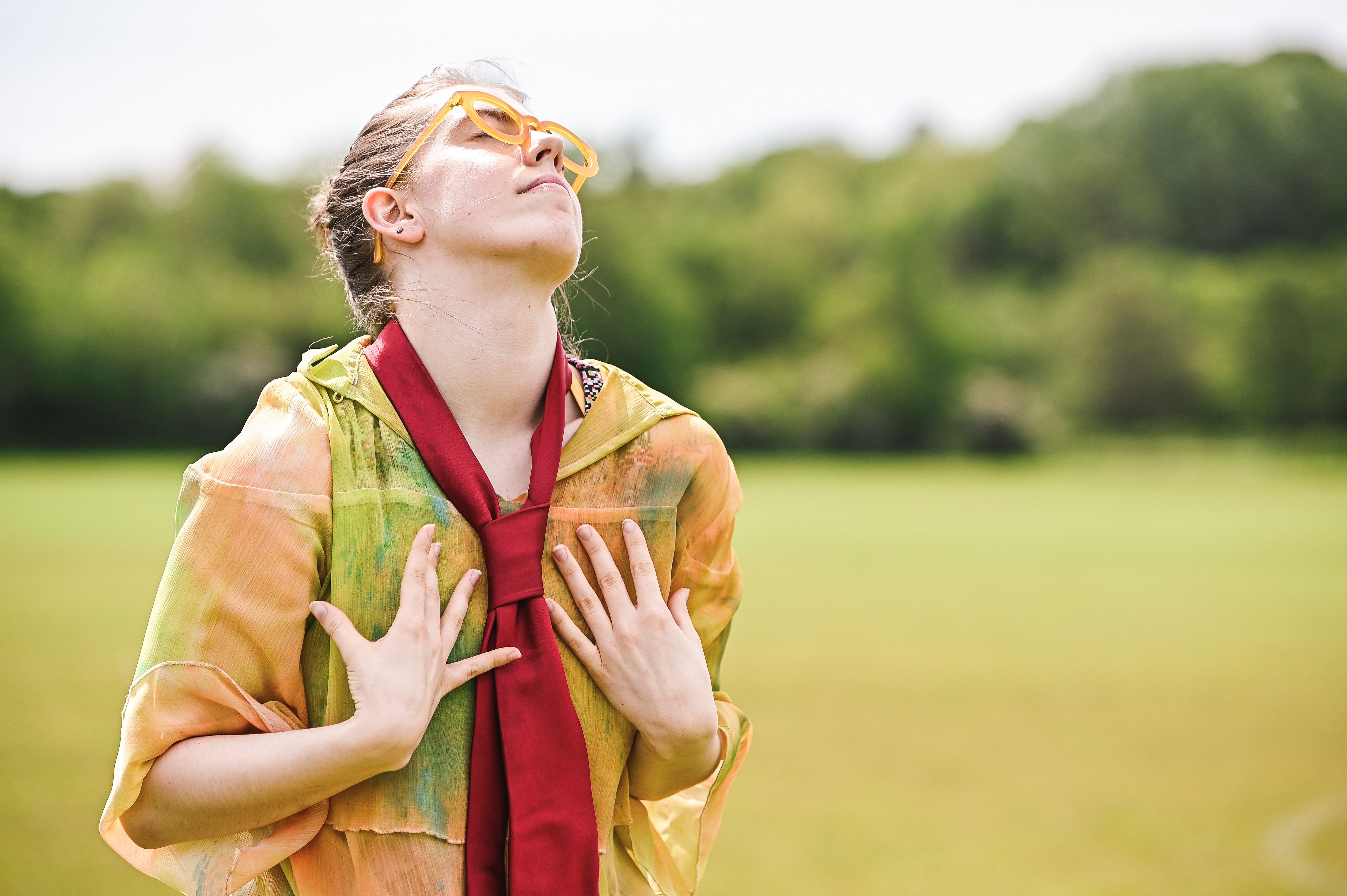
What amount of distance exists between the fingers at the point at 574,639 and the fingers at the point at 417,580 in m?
0.18

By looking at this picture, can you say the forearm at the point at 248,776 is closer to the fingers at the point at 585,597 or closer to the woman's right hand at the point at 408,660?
the woman's right hand at the point at 408,660

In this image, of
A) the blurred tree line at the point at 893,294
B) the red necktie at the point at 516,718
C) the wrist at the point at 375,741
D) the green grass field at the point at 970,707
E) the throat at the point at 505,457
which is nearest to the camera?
the wrist at the point at 375,741

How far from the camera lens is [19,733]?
7.79 metres

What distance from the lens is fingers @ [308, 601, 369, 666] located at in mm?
1429

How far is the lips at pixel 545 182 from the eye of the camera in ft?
5.18

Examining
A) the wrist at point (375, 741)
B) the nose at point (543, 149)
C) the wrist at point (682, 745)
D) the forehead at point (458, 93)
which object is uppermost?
the forehead at point (458, 93)

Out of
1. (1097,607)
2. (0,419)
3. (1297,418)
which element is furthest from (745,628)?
(1297,418)

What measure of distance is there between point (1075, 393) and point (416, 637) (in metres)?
57.8

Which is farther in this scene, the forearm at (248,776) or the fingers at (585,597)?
the fingers at (585,597)

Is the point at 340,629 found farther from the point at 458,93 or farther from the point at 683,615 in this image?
the point at 458,93

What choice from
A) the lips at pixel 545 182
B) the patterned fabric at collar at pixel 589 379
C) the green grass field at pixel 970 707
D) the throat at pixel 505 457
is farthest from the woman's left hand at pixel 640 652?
the green grass field at pixel 970 707

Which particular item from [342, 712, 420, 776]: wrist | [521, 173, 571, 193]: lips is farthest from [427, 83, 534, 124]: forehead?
[342, 712, 420, 776]: wrist

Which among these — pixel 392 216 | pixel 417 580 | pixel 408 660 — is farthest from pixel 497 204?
pixel 408 660

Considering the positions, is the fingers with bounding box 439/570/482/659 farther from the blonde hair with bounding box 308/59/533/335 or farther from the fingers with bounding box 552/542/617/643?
the blonde hair with bounding box 308/59/533/335
